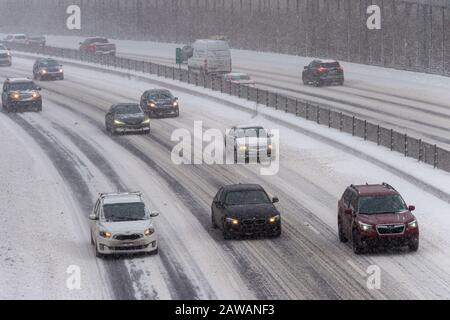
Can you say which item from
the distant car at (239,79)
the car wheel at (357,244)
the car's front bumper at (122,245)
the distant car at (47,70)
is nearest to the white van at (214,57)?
the distant car at (239,79)

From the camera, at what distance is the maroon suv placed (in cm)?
2752

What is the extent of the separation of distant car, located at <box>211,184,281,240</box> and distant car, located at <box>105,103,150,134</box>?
20.9 m

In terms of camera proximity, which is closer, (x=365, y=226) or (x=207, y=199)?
(x=365, y=226)

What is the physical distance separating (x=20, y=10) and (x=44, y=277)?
127469mm

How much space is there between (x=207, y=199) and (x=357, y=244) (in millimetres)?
9347

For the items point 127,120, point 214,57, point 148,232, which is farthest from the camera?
point 214,57

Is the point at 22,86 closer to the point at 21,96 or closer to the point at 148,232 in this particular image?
the point at 21,96

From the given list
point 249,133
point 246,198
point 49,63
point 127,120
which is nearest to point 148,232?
point 246,198

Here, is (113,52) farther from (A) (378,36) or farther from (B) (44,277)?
(B) (44,277)

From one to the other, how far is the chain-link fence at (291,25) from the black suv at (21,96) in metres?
26.9

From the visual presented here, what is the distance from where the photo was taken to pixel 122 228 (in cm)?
2792

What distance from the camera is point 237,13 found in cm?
10406

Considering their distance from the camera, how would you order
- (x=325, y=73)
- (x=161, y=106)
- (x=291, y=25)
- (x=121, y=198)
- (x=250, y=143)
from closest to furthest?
(x=121, y=198) → (x=250, y=143) → (x=161, y=106) → (x=325, y=73) → (x=291, y=25)
